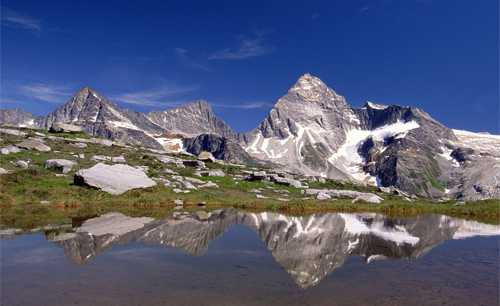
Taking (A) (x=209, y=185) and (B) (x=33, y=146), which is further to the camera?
(B) (x=33, y=146)

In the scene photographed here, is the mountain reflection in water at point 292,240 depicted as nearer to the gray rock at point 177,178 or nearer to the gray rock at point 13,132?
the gray rock at point 177,178

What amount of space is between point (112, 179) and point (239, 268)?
99.1 ft

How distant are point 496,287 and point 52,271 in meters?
13.6

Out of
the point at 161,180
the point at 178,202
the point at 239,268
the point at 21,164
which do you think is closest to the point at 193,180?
the point at 161,180

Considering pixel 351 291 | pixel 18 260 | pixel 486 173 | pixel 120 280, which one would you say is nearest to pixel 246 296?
pixel 351 291

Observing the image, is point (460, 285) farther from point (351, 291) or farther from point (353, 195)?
point (353, 195)

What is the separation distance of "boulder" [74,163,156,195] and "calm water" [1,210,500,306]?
1882cm

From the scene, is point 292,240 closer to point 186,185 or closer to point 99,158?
point 186,185

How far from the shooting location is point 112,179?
1389 inches

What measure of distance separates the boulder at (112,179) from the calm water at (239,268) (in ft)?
61.7

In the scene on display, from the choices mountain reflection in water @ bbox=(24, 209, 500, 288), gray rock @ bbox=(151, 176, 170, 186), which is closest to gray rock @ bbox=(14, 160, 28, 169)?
gray rock @ bbox=(151, 176, 170, 186)

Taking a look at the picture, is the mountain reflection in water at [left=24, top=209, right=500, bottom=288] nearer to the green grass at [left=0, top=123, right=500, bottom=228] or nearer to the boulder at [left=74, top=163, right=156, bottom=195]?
the green grass at [left=0, top=123, right=500, bottom=228]

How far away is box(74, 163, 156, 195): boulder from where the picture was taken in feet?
110

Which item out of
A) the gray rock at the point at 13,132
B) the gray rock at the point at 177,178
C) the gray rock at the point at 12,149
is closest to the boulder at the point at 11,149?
the gray rock at the point at 12,149
